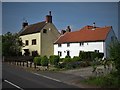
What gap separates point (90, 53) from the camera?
1625 inches

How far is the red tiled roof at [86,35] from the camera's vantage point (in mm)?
45781

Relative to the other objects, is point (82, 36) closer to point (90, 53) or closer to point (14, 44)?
point (90, 53)

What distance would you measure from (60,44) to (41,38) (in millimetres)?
4093

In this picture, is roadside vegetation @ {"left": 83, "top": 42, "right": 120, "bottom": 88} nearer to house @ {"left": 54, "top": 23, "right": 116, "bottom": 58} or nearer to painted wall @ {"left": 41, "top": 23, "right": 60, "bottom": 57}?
house @ {"left": 54, "top": 23, "right": 116, "bottom": 58}

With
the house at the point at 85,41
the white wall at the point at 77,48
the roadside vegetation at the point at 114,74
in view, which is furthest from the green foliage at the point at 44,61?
the roadside vegetation at the point at 114,74

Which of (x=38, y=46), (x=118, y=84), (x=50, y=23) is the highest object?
(x=50, y=23)

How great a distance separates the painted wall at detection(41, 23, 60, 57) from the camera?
51.1m

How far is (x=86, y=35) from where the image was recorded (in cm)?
4916

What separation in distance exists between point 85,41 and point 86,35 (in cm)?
290

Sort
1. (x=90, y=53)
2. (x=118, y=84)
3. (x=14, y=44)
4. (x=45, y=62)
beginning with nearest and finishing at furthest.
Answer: (x=118, y=84) → (x=45, y=62) → (x=90, y=53) → (x=14, y=44)

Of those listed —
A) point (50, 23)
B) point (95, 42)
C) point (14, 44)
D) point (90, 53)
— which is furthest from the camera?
point (50, 23)

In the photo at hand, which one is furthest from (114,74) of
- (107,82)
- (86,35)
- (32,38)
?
(32,38)

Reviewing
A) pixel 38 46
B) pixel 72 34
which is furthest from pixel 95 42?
pixel 38 46

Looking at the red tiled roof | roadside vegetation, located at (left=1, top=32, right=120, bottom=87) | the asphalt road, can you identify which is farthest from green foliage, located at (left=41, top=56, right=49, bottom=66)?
the red tiled roof
